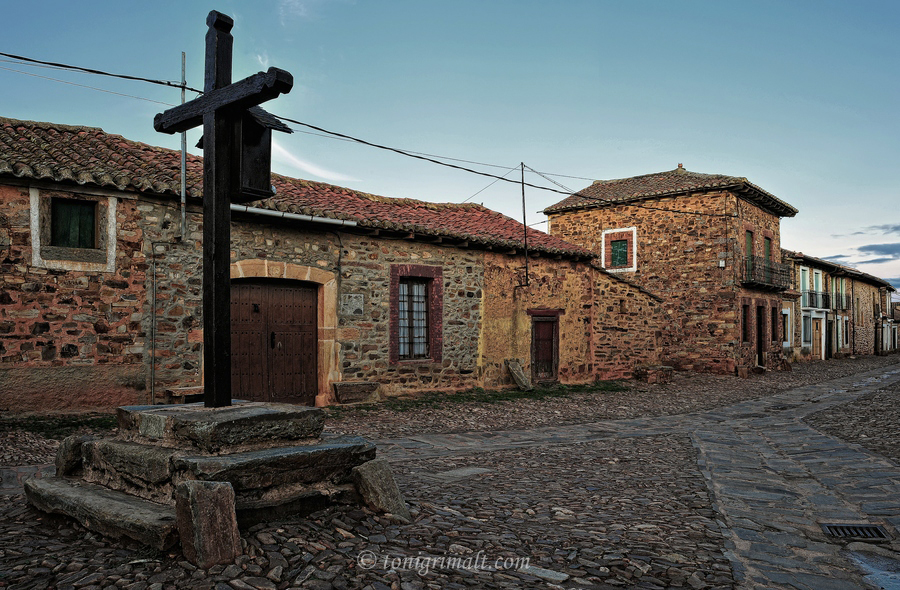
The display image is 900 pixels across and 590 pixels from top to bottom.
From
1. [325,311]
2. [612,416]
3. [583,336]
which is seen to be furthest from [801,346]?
[325,311]

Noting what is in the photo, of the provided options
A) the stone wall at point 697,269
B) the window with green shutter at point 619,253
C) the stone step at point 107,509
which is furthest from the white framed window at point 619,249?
the stone step at point 107,509

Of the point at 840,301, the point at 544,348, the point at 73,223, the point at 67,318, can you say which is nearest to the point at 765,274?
the point at 544,348

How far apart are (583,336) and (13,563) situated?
1356 centimetres

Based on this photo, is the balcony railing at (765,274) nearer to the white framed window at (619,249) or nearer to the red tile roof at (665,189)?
the red tile roof at (665,189)

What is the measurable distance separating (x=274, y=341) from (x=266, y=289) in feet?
2.92

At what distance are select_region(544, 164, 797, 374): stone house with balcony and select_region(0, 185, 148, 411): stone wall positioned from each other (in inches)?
558

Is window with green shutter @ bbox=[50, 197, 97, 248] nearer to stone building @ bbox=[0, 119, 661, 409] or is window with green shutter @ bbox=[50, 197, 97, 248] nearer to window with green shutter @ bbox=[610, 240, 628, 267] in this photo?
stone building @ bbox=[0, 119, 661, 409]

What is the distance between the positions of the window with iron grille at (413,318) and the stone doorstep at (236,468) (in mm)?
8123

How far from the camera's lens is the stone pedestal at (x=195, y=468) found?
308 centimetres

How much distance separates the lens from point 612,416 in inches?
400

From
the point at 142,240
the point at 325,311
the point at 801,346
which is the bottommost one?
the point at 801,346

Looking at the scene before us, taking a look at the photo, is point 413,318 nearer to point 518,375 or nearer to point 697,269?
point 518,375

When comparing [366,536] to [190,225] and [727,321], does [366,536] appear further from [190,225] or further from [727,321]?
[727,321]

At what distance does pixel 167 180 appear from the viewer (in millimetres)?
9055
